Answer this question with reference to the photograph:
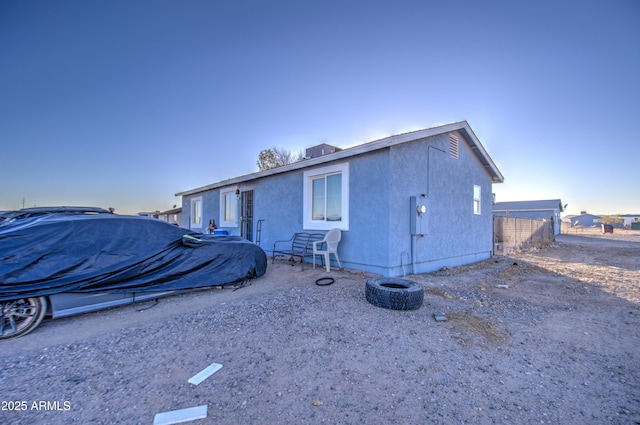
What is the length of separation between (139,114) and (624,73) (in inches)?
664

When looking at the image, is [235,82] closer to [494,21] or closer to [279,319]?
[494,21]

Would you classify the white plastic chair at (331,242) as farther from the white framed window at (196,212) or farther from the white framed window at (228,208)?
the white framed window at (196,212)

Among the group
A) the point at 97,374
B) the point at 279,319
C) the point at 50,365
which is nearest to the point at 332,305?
the point at 279,319

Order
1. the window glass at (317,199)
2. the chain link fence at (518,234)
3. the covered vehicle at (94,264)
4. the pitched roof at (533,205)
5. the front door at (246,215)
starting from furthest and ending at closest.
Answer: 1. the pitched roof at (533,205)
2. the chain link fence at (518,234)
3. the front door at (246,215)
4. the window glass at (317,199)
5. the covered vehicle at (94,264)

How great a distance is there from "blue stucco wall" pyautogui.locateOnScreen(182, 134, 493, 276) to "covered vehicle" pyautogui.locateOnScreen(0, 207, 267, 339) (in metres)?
2.88

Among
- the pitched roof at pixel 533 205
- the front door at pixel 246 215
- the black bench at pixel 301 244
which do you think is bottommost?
the black bench at pixel 301 244

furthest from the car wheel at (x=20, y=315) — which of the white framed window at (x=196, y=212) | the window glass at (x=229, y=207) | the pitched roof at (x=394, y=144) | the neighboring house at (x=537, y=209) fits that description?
the neighboring house at (x=537, y=209)

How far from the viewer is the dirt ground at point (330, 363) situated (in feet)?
5.70

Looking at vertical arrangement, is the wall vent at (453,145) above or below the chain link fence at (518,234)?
above

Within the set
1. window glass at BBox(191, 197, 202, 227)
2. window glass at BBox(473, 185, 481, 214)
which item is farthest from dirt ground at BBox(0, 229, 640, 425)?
window glass at BBox(191, 197, 202, 227)

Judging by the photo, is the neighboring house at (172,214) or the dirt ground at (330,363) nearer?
the dirt ground at (330,363)

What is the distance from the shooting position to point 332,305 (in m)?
3.89

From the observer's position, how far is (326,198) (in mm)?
6719

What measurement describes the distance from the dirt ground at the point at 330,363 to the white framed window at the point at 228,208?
6.35 meters
